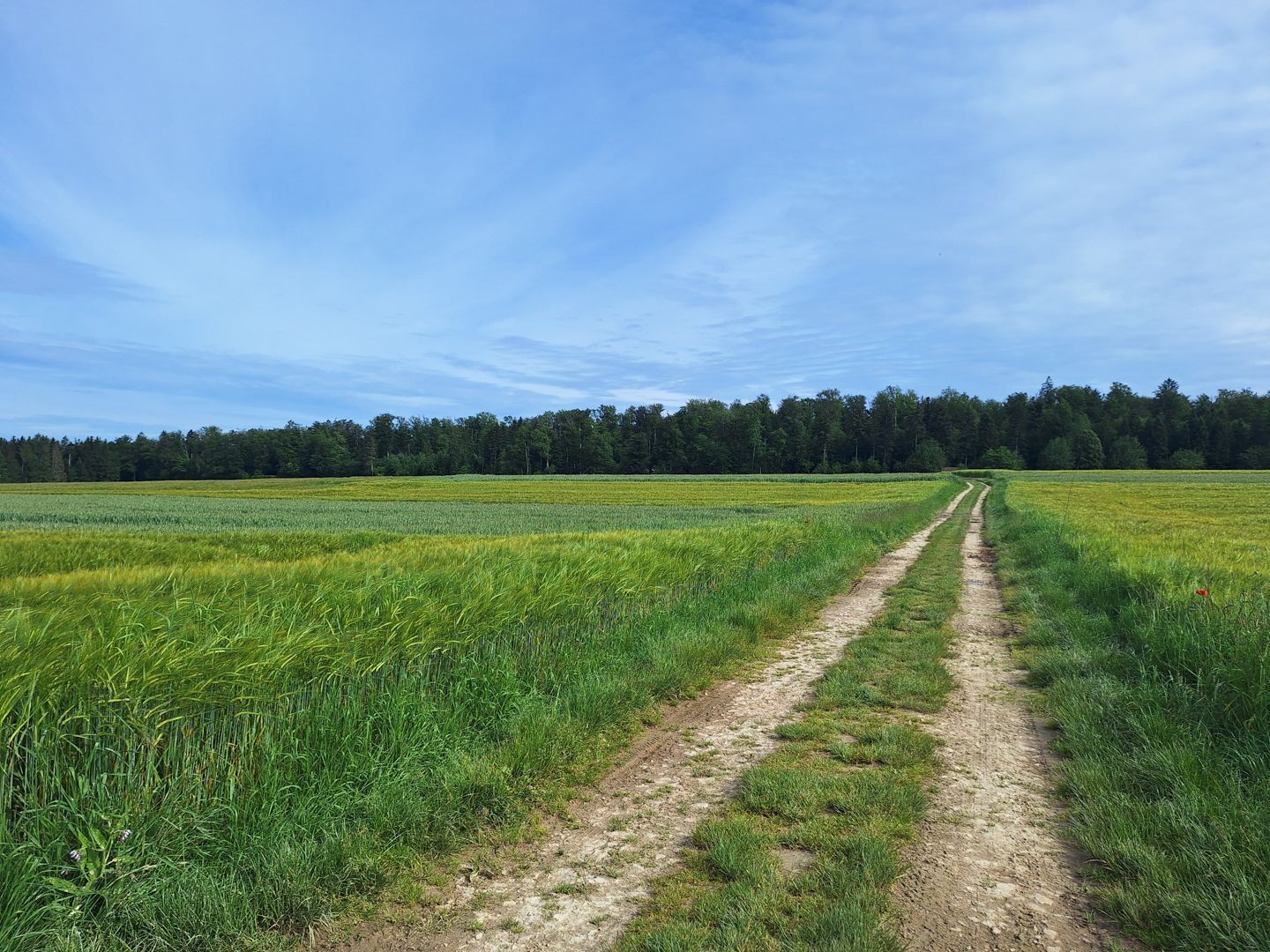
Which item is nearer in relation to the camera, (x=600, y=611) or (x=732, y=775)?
(x=732, y=775)

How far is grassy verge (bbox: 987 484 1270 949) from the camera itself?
3061 mm

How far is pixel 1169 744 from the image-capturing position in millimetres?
4637

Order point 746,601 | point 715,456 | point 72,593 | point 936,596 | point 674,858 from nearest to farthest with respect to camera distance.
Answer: point 674,858
point 72,593
point 746,601
point 936,596
point 715,456

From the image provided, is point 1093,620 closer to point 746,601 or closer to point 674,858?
point 746,601

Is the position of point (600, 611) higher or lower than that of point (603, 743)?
higher

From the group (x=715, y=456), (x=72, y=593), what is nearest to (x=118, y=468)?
(x=715, y=456)

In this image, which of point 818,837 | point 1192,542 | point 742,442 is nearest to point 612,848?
point 818,837

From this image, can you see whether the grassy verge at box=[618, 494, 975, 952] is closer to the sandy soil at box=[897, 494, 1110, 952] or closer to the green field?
the sandy soil at box=[897, 494, 1110, 952]

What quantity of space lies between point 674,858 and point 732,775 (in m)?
1.17

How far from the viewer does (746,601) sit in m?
9.91

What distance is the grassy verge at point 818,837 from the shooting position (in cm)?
297

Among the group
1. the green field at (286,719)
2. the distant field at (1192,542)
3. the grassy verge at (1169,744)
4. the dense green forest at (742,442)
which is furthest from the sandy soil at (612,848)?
the dense green forest at (742,442)

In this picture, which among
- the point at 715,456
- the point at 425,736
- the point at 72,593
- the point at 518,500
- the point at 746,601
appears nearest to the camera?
the point at 425,736

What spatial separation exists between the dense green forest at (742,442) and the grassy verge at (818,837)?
123 m
